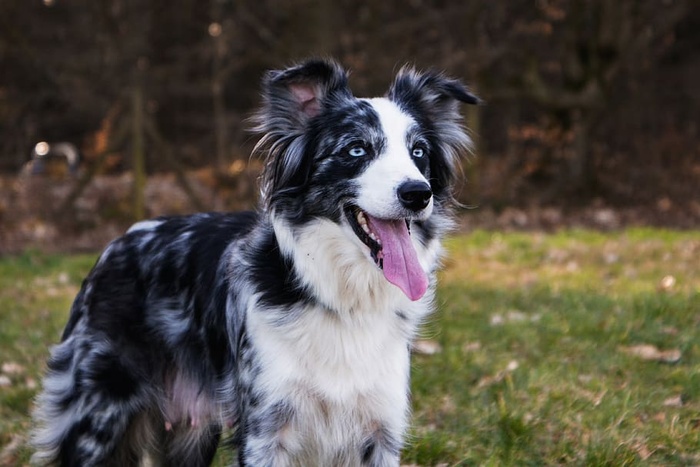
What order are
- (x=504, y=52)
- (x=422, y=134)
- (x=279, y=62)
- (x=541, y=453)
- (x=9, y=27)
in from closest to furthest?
(x=422, y=134) < (x=541, y=453) < (x=9, y=27) < (x=279, y=62) < (x=504, y=52)

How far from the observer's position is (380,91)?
15.1 m

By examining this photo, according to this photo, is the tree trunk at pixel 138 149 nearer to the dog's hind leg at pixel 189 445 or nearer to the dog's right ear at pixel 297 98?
the dog's hind leg at pixel 189 445

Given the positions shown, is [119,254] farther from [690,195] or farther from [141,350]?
[690,195]

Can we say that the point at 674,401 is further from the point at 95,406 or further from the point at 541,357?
the point at 95,406

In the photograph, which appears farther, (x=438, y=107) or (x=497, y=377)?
(x=497, y=377)

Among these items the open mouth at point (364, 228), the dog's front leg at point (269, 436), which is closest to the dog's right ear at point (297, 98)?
the open mouth at point (364, 228)

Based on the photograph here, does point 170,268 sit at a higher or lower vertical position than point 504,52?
lower

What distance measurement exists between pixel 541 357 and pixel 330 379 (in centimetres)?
316

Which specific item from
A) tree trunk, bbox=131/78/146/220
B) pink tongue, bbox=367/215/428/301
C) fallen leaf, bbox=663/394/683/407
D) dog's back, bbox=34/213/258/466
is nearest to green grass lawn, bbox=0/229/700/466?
fallen leaf, bbox=663/394/683/407

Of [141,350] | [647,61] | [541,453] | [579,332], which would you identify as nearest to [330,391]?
[141,350]

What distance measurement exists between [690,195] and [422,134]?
1272 cm

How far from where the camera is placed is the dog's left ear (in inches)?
154

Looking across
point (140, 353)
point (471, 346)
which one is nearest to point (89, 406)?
→ point (140, 353)

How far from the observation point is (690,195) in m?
15.3
